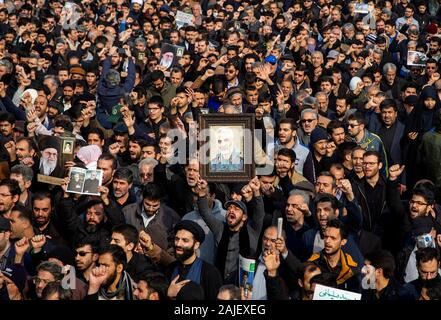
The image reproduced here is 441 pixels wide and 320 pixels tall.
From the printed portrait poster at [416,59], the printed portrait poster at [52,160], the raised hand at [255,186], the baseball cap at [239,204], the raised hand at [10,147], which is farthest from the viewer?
the printed portrait poster at [416,59]

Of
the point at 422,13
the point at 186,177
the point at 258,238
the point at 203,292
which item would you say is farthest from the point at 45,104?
the point at 422,13

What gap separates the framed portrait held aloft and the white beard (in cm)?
178

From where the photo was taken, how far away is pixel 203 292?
287 inches

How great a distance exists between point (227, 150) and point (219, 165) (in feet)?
0.49

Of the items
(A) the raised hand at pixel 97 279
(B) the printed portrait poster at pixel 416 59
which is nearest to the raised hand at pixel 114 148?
(A) the raised hand at pixel 97 279

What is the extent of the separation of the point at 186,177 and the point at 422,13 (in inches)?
442

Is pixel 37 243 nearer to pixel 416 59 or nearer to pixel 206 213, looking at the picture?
pixel 206 213

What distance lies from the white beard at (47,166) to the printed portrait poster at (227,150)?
1947 millimetres

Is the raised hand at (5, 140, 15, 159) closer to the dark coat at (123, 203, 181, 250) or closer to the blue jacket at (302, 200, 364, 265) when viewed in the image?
the dark coat at (123, 203, 181, 250)

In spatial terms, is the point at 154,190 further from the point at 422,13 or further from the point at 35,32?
the point at 422,13

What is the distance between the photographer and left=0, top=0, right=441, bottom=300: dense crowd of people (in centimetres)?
764

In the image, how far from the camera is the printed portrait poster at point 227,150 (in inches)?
351

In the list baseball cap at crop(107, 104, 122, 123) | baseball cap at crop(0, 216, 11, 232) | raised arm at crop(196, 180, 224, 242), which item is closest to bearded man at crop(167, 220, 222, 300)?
raised arm at crop(196, 180, 224, 242)

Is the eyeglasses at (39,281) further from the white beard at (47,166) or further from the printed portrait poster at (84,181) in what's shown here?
the white beard at (47,166)
